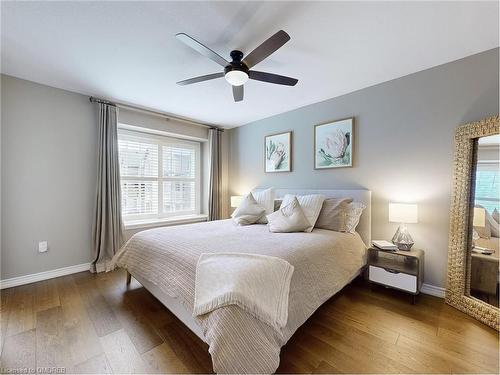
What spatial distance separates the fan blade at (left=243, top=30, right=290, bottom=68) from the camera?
144 cm

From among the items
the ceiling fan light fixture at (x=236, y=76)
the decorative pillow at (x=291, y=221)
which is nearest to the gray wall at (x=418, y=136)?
the decorative pillow at (x=291, y=221)

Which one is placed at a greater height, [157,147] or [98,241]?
[157,147]

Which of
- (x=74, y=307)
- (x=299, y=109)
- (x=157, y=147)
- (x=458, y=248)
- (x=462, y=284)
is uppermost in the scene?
(x=299, y=109)

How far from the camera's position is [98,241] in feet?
9.70

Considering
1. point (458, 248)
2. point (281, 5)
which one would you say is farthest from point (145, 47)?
point (458, 248)

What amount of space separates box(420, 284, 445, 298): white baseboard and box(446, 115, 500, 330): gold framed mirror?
15cm

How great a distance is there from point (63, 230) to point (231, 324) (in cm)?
293

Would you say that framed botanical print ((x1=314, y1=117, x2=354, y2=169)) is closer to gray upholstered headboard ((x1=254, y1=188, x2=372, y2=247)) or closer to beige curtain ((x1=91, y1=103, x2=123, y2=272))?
gray upholstered headboard ((x1=254, y1=188, x2=372, y2=247))

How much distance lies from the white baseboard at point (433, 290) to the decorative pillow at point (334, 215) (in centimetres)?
106

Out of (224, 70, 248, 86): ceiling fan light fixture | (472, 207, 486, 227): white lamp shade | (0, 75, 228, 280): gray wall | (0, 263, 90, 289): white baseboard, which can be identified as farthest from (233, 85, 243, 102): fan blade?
(0, 263, 90, 289): white baseboard

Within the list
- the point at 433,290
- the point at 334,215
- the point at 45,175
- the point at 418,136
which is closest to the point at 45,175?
the point at 45,175

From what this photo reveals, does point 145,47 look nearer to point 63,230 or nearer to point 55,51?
point 55,51

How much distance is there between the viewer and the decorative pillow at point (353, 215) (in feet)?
8.19

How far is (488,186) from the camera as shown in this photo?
190 cm
